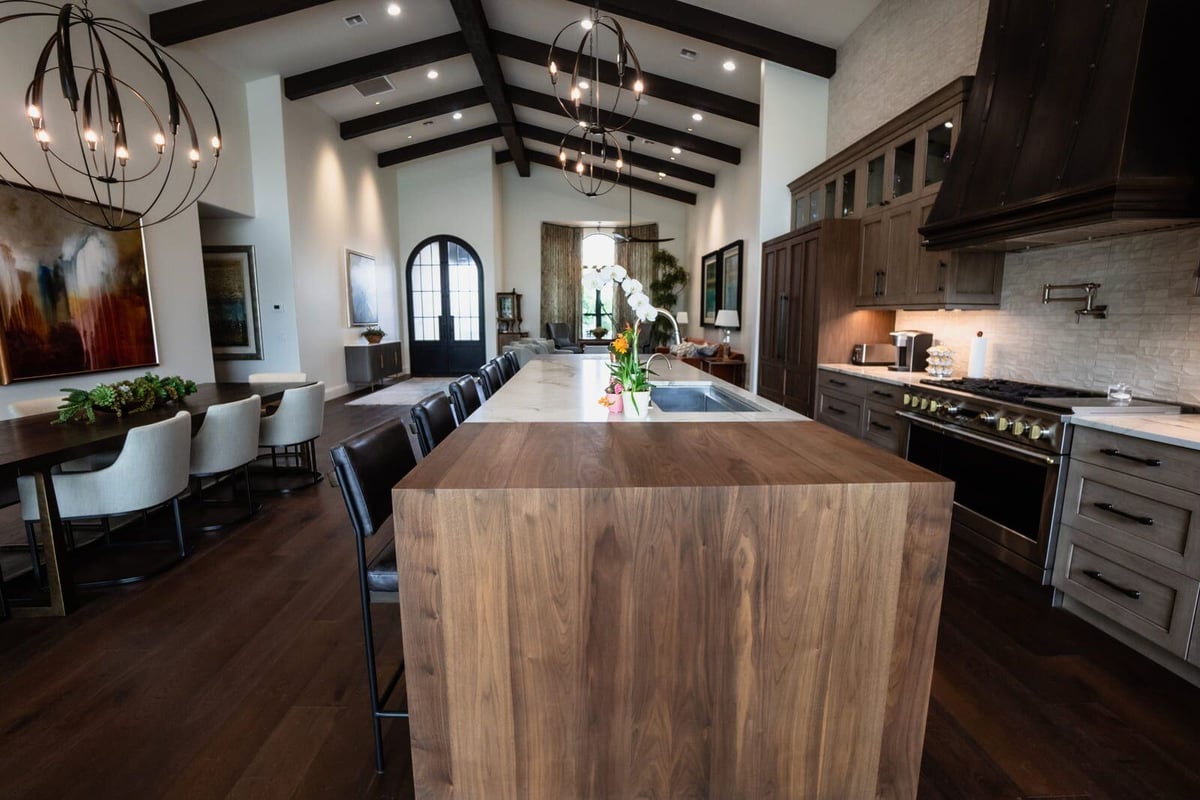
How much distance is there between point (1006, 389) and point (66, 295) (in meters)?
6.49

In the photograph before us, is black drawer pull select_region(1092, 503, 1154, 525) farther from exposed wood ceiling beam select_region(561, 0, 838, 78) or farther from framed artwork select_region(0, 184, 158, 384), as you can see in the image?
framed artwork select_region(0, 184, 158, 384)

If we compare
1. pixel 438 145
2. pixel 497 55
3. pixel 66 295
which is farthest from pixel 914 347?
pixel 438 145

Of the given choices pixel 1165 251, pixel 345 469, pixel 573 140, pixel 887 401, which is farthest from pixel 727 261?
pixel 345 469

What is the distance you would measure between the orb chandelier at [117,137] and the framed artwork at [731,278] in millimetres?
6030

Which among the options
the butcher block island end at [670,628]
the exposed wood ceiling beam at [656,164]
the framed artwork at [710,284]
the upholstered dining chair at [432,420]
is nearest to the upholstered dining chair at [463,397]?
the upholstered dining chair at [432,420]

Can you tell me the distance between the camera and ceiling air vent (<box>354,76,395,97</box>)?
7.05 meters

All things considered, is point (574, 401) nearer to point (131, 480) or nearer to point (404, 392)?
point (131, 480)

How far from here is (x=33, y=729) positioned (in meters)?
1.68

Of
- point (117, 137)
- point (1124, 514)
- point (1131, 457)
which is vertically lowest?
point (1124, 514)

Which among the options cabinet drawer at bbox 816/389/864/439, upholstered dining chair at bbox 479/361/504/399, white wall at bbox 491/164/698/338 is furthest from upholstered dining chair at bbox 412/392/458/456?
white wall at bbox 491/164/698/338

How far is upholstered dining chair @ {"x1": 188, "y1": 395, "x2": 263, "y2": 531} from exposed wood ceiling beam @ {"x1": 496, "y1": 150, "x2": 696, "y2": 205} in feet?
29.4

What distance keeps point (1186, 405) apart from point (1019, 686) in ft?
5.08

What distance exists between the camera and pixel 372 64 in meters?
6.53

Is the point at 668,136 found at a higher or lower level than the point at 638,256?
higher
